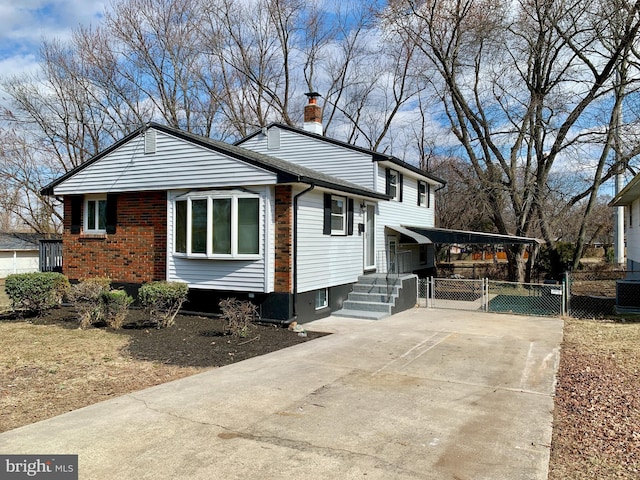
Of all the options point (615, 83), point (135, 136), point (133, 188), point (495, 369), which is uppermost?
point (615, 83)

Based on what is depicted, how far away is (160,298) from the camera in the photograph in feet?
32.2

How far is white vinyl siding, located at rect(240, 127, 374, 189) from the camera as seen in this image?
1475 cm

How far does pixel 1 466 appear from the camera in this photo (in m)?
3.66

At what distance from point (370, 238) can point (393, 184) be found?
2748mm

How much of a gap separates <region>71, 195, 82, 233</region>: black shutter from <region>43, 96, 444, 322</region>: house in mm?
29

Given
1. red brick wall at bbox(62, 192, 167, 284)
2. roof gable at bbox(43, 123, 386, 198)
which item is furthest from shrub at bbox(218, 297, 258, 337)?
red brick wall at bbox(62, 192, 167, 284)

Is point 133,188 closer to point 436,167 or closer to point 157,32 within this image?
point 157,32

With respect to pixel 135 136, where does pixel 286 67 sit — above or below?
above

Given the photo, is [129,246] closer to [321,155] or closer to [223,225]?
[223,225]

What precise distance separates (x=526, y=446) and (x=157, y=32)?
28.0 meters

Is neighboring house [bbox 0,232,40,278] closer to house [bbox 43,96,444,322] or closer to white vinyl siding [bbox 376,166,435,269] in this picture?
house [bbox 43,96,444,322]

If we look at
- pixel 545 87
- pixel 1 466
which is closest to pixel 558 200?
pixel 545 87

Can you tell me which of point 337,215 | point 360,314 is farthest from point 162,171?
point 360,314

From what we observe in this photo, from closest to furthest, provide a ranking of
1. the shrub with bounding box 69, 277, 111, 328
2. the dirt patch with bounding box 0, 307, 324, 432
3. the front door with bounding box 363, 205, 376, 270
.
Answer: the dirt patch with bounding box 0, 307, 324, 432 < the shrub with bounding box 69, 277, 111, 328 < the front door with bounding box 363, 205, 376, 270
